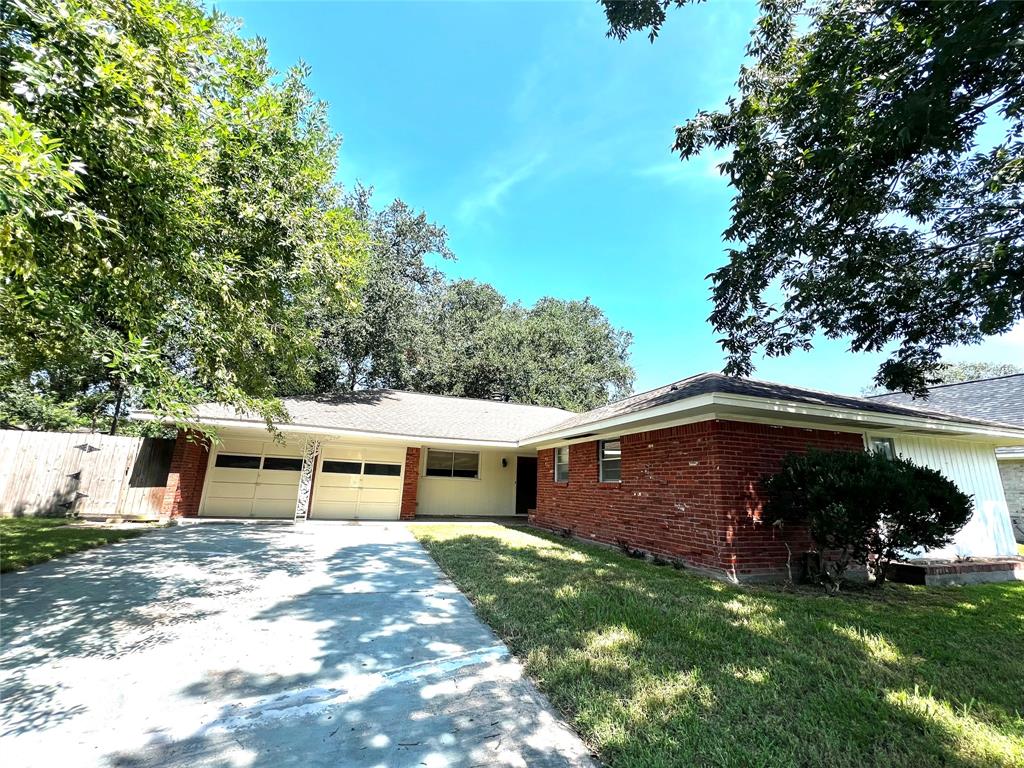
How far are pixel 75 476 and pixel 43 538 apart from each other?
14.5 ft

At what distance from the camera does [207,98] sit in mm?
4953

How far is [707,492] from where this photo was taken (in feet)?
21.6

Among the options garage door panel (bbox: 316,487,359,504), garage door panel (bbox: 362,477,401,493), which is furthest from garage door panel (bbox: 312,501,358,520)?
garage door panel (bbox: 362,477,401,493)

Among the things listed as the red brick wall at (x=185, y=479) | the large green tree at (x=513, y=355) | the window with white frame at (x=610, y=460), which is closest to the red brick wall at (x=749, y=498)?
the window with white frame at (x=610, y=460)

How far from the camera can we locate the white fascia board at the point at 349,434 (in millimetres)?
10562

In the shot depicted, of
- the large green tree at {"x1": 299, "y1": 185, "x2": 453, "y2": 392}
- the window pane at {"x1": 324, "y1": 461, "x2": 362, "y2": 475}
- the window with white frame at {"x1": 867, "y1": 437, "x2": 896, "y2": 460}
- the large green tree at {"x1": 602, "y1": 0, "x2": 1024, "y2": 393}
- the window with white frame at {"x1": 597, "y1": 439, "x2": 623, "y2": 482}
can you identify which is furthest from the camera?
the large green tree at {"x1": 299, "y1": 185, "x2": 453, "y2": 392}

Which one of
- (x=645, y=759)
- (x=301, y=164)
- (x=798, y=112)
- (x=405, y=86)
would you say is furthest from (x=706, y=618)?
(x=405, y=86)

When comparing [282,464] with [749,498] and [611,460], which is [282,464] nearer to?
[611,460]

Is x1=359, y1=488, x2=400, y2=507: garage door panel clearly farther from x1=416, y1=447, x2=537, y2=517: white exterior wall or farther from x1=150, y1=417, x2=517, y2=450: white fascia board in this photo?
x1=150, y1=417, x2=517, y2=450: white fascia board

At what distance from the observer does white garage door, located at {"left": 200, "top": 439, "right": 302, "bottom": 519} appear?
12.4 m

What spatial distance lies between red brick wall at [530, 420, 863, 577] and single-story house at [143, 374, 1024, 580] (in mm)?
24

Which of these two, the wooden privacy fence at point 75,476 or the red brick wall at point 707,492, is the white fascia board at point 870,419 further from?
the wooden privacy fence at point 75,476

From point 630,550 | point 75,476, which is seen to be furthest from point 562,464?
point 75,476

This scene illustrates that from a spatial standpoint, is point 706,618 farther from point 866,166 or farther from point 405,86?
point 405,86
